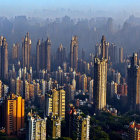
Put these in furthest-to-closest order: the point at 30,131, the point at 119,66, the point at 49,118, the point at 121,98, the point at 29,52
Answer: the point at 29,52 < the point at 119,66 < the point at 121,98 < the point at 49,118 < the point at 30,131

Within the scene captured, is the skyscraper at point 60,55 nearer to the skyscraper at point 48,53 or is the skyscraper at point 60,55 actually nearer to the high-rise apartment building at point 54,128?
the skyscraper at point 48,53

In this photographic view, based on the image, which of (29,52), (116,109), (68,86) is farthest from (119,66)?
(116,109)

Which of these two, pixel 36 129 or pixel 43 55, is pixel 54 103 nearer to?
pixel 36 129

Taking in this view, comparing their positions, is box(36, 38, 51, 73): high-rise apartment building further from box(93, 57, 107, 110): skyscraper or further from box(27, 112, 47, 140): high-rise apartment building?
box(27, 112, 47, 140): high-rise apartment building

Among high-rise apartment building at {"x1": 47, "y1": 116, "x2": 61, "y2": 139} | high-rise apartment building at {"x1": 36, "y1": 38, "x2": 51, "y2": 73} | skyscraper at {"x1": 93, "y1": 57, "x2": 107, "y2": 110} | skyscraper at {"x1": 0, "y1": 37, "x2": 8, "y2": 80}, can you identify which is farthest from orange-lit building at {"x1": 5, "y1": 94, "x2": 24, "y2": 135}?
high-rise apartment building at {"x1": 36, "y1": 38, "x2": 51, "y2": 73}

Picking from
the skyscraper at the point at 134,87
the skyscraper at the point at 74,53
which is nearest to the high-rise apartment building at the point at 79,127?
the skyscraper at the point at 134,87

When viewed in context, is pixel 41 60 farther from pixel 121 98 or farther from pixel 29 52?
pixel 121 98
